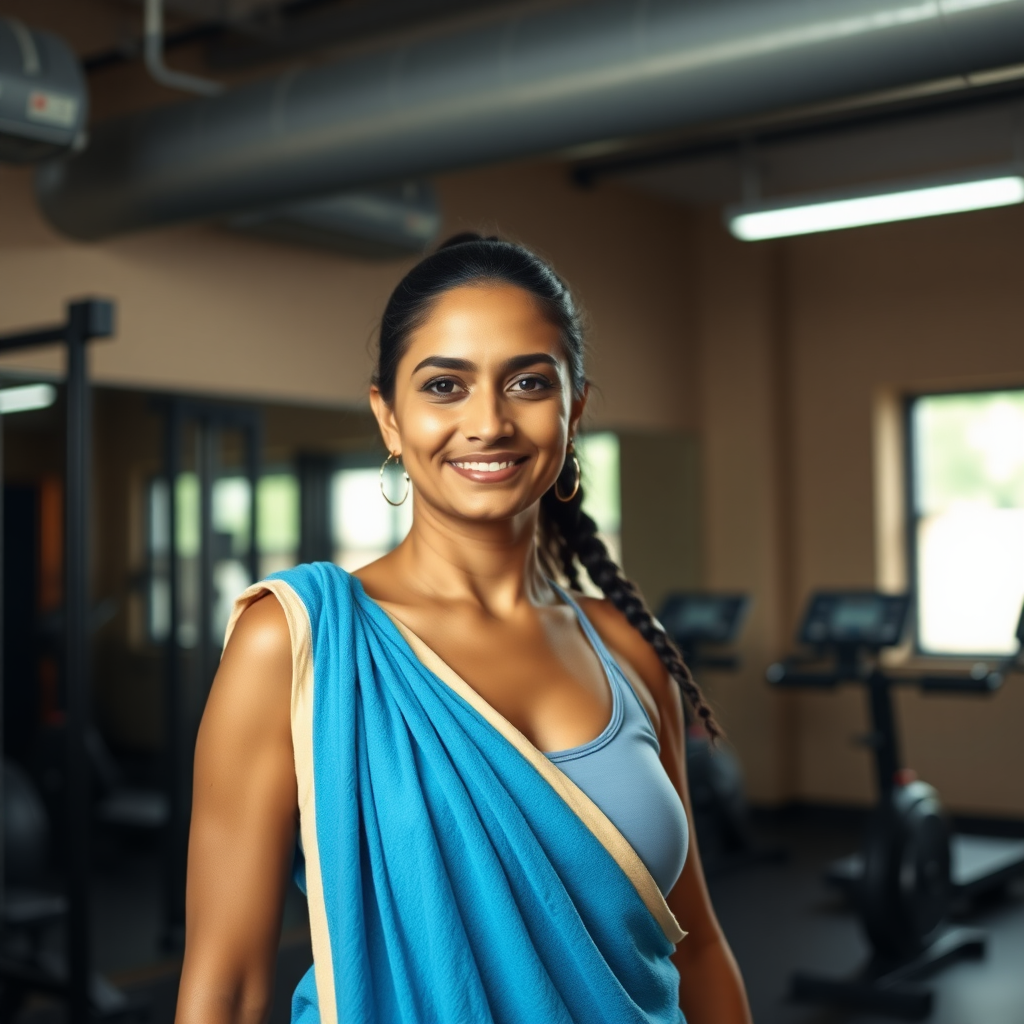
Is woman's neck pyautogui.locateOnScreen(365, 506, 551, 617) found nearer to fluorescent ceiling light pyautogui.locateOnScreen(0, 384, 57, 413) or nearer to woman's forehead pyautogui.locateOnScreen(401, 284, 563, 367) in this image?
woman's forehead pyautogui.locateOnScreen(401, 284, 563, 367)

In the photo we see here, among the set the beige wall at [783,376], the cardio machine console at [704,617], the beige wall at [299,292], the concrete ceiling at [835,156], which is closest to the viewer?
the beige wall at [299,292]

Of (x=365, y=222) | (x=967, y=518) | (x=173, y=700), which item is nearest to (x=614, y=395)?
(x=967, y=518)

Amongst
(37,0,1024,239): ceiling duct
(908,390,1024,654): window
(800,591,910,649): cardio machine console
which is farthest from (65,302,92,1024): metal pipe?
(908,390,1024,654): window

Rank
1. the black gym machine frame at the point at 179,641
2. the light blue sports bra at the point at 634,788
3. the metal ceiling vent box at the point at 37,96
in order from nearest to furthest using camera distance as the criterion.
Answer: the light blue sports bra at the point at 634,788
the metal ceiling vent box at the point at 37,96
the black gym machine frame at the point at 179,641

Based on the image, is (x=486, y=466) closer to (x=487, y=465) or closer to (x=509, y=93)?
(x=487, y=465)

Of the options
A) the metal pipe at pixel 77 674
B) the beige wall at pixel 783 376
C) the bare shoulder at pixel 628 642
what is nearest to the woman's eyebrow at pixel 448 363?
the bare shoulder at pixel 628 642

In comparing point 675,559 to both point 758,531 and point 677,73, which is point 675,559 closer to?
point 758,531

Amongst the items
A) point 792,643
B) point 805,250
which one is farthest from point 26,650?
point 805,250

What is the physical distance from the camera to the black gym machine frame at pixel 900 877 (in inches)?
161

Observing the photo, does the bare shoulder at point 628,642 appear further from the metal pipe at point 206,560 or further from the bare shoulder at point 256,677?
the metal pipe at point 206,560

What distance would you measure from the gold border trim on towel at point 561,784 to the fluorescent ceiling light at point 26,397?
3.36 m

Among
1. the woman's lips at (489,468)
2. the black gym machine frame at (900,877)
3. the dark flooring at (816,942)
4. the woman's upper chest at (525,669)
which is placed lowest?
the dark flooring at (816,942)

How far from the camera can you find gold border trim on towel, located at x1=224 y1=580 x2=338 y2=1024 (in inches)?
39.8

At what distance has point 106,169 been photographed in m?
3.94
